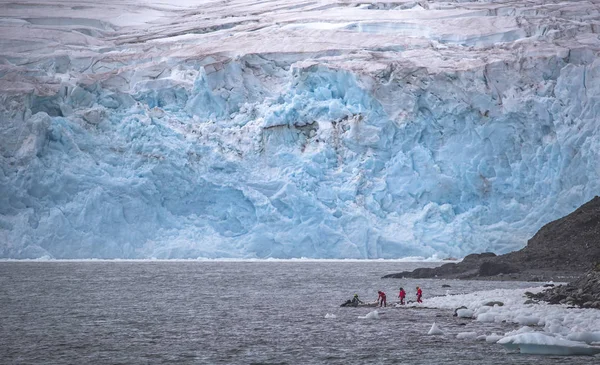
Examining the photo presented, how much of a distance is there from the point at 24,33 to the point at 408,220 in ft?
88.7

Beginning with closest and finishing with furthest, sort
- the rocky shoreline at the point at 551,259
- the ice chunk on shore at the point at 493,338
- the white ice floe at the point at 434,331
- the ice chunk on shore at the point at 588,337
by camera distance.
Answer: the ice chunk on shore at the point at 588,337
the ice chunk on shore at the point at 493,338
the white ice floe at the point at 434,331
the rocky shoreline at the point at 551,259

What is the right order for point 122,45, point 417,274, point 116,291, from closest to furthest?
point 116,291
point 417,274
point 122,45

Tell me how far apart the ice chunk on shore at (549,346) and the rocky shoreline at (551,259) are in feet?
46.8

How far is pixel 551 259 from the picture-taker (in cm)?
3266

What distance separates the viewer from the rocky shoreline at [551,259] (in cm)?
3108

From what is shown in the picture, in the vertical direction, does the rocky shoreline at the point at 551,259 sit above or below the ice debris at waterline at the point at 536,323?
above

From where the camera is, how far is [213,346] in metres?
16.8

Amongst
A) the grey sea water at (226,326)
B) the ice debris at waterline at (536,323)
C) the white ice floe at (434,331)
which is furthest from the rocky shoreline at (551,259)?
the white ice floe at (434,331)

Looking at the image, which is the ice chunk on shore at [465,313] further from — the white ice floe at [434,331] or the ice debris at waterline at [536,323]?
the white ice floe at [434,331]

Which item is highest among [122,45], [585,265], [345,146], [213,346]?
[122,45]

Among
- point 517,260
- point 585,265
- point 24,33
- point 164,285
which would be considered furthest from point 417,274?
point 24,33

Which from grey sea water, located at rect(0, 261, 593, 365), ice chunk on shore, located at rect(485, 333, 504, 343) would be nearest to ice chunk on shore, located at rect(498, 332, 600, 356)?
grey sea water, located at rect(0, 261, 593, 365)

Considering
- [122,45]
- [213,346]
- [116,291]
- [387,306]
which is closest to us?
[213,346]

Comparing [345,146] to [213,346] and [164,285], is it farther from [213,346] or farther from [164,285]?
[213,346]
